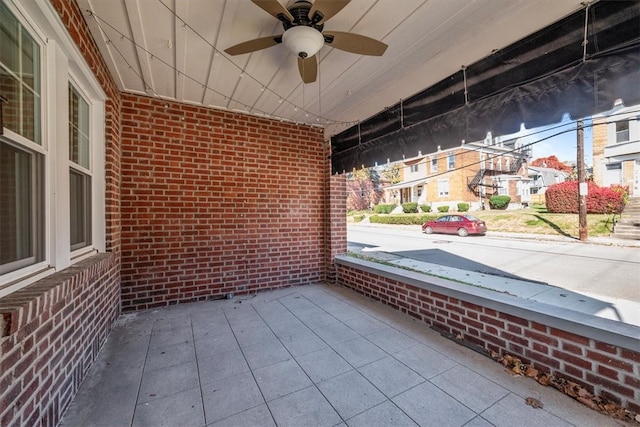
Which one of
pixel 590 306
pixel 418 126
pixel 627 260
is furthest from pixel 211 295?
pixel 627 260

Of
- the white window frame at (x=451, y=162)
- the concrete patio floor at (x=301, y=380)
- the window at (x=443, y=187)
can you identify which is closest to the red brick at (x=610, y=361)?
the concrete patio floor at (x=301, y=380)

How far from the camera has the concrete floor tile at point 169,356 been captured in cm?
205

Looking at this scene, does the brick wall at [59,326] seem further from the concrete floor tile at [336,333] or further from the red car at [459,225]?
the red car at [459,225]

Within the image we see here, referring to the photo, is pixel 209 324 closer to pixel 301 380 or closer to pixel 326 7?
pixel 301 380

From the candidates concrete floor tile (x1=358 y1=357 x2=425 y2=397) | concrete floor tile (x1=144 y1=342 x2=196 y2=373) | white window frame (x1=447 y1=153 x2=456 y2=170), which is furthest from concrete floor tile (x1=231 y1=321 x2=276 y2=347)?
white window frame (x1=447 y1=153 x2=456 y2=170)

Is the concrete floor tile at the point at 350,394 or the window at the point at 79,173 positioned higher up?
the window at the point at 79,173

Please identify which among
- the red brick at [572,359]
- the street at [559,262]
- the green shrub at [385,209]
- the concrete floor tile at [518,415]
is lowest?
the concrete floor tile at [518,415]

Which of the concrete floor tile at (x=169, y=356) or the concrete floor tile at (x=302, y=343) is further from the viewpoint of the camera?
the concrete floor tile at (x=302, y=343)

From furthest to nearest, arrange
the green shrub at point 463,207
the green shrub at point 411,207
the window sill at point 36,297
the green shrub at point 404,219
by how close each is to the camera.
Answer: the green shrub at point 411,207 → the green shrub at point 463,207 → the green shrub at point 404,219 → the window sill at point 36,297

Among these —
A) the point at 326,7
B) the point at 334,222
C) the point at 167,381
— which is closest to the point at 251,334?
the point at 167,381

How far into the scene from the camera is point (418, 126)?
2785 millimetres

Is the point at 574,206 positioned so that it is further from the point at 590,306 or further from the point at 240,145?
the point at 240,145

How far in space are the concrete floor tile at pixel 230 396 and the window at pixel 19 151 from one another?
4.37 feet

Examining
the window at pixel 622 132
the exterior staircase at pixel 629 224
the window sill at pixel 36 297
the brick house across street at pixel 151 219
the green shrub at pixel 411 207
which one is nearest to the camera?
the window sill at pixel 36 297
